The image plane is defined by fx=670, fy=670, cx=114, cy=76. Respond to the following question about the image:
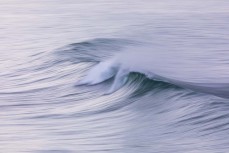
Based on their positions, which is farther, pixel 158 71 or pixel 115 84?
pixel 158 71

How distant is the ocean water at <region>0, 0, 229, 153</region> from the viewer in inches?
67.9

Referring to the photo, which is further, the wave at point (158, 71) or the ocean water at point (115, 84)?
the wave at point (158, 71)

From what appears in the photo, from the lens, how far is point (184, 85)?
211 centimetres

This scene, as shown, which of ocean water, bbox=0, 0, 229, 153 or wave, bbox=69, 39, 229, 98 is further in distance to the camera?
wave, bbox=69, 39, 229, 98

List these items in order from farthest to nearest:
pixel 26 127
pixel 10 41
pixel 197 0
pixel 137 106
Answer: pixel 197 0 < pixel 10 41 < pixel 137 106 < pixel 26 127

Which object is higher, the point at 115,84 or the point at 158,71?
the point at 158,71

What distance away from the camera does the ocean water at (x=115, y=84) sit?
67.9 inches

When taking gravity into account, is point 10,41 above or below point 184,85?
above

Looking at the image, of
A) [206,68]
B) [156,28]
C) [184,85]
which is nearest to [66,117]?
[184,85]

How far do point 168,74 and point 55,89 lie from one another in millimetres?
388

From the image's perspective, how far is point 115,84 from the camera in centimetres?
213

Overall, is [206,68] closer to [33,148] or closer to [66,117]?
[66,117]

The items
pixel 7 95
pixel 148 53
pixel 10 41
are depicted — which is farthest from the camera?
pixel 10 41

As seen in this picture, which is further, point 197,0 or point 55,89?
point 197,0
